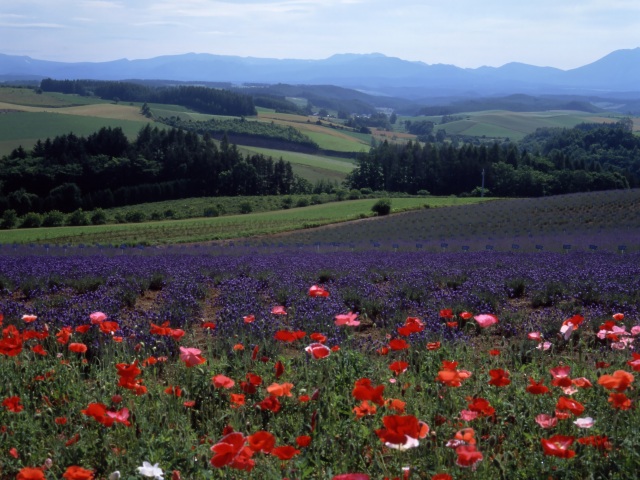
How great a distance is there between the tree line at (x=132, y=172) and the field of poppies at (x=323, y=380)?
74761 millimetres

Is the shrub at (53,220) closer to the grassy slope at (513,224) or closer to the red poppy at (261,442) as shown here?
the grassy slope at (513,224)

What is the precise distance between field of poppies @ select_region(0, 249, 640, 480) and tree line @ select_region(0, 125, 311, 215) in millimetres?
74761

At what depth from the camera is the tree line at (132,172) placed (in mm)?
78938

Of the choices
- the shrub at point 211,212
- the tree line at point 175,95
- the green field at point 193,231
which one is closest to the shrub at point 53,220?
the green field at point 193,231

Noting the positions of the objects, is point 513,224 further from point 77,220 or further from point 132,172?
point 132,172

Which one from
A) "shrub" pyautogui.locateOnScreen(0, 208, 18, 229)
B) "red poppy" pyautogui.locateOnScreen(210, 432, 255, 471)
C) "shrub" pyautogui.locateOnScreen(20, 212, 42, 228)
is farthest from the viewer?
"shrub" pyautogui.locateOnScreen(20, 212, 42, 228)

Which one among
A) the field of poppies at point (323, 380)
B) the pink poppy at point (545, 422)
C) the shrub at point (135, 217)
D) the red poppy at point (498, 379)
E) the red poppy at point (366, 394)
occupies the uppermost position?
the red poppy at point (366, 394)

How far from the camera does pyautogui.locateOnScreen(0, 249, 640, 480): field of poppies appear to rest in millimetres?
3184

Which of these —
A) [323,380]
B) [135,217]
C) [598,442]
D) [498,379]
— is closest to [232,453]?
[498,379]

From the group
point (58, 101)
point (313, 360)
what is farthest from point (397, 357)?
point (58, 101)

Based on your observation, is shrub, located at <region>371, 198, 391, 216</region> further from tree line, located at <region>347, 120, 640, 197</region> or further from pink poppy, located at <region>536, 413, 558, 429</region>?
pink poppy, located at <region>536, 413, 558, 429</region>

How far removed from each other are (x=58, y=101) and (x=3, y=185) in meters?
75.0

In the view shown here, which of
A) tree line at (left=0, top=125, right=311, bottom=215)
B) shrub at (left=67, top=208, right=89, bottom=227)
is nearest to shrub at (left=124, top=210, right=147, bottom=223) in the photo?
shrub at (left=67, top=208, right=89, bottom=227)

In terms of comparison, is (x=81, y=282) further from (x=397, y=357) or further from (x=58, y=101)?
(x=58, y=101)
